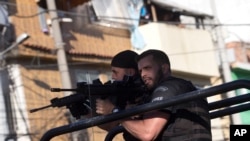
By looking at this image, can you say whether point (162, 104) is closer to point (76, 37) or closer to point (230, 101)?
point (230, 101)

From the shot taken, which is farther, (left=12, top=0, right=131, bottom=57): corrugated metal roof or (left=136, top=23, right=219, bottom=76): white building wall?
(left=136, top=23, right=219, bottom=76): white building wall

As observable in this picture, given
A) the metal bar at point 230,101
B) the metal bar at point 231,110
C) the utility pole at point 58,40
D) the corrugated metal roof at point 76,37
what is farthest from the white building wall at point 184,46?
the metal bar at point 230,101

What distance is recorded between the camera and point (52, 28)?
14.9 meters

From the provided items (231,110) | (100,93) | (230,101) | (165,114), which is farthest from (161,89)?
(231,110)

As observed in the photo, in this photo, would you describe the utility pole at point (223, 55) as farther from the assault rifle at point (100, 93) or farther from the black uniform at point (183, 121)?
the black uniform at point (183, 121)

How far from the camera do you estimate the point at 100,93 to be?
10.8 ft

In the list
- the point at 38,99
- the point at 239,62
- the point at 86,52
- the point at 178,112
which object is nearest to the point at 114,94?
the point at 178,112

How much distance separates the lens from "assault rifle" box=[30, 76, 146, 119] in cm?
330

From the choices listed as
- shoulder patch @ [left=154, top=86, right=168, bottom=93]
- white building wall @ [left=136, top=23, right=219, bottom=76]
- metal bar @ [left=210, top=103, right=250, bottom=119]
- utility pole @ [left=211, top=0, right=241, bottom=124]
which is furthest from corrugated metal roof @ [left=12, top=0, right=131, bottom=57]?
shoulder patch @ [left=154, top=86, right=168, bottom=93]

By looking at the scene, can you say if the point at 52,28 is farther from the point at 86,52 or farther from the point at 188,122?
the point at 188,122

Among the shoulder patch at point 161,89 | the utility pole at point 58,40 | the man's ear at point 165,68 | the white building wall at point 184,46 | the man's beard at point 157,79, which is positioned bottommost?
the shoulder patch at point 161,89

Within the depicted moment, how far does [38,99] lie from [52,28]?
5.01 feet

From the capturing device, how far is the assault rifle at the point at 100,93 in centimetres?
330

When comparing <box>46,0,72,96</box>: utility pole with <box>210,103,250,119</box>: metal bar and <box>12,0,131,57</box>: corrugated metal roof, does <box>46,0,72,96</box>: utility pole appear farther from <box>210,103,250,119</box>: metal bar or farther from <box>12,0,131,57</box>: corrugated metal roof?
<box>210,103,250,119</box>: metal bar
